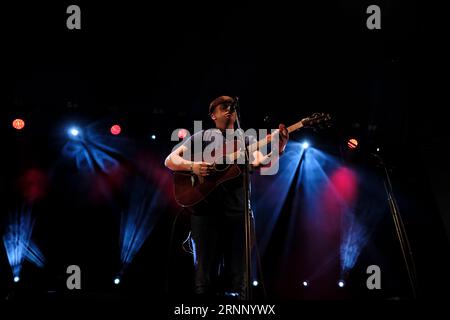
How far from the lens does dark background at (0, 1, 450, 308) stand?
15.8 feet

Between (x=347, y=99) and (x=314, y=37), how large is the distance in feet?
4.09

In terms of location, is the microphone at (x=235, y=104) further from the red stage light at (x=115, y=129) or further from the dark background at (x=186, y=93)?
the red stage light at (x=115, y=129)

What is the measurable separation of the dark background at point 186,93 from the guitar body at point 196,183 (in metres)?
2.12

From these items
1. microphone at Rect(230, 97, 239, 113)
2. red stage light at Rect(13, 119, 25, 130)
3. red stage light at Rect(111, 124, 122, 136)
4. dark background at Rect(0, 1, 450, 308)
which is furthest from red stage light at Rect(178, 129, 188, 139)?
microphone at Rect(230, 97, 239, 113)

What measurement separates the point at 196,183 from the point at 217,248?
0.74 metres

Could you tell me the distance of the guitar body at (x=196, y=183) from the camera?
329cm

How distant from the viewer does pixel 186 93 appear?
19.9 feet

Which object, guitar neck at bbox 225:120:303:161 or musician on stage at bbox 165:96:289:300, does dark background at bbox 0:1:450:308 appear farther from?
musician on stage at bbox 165:96:289:300

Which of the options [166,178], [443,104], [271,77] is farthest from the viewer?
[166,178]

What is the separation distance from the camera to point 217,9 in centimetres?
479

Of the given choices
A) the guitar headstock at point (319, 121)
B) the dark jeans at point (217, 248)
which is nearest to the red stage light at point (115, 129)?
the dark jeans at point (217, 248)

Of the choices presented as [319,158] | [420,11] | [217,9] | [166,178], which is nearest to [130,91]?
[166,178]

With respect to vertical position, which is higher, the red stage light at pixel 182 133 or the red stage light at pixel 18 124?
the red stage light at pixel 18 124

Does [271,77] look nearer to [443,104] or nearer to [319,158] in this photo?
[319,158]
